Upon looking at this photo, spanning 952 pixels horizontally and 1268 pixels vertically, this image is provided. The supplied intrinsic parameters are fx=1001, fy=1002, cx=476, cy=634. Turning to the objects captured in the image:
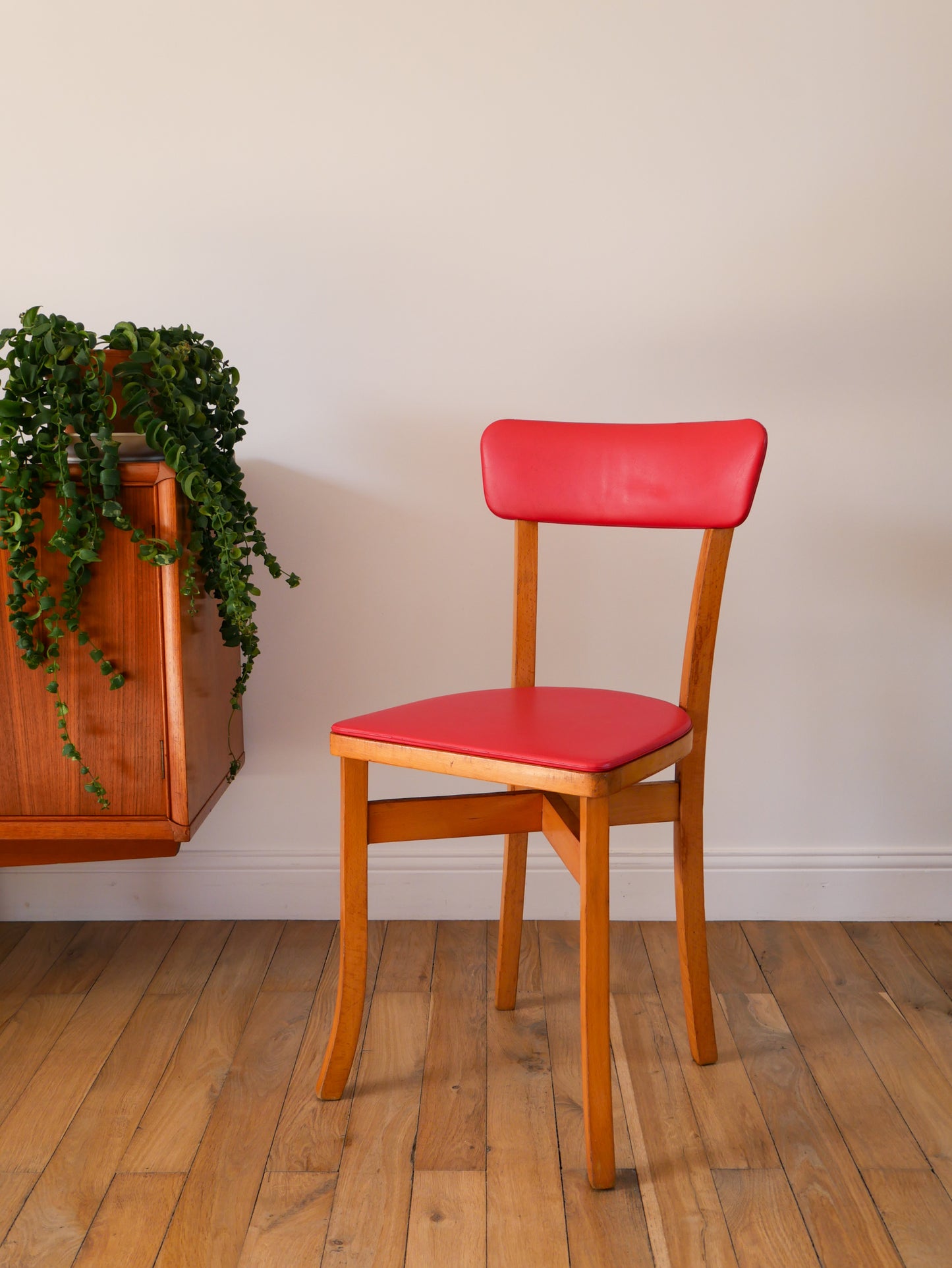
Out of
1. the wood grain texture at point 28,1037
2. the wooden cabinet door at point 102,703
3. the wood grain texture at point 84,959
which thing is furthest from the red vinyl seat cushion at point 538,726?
the wood grain texture at point 84,959

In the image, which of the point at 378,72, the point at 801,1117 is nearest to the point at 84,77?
the point at 378,72

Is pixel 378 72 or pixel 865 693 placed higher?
pixel 378 72

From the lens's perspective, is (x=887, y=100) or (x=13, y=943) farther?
(x=13, y=943)

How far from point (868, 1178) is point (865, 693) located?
0.96 m

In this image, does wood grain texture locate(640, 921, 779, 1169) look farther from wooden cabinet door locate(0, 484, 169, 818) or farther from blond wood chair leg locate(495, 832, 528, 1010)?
wooden cabinet door locate(0, 484, 169, 818)

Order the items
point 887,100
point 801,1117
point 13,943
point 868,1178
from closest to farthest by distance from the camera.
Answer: point 868,1178, point 801,1117, point 887,100, point 13,943

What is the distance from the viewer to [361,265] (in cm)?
188

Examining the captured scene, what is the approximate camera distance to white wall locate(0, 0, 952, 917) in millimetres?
1810

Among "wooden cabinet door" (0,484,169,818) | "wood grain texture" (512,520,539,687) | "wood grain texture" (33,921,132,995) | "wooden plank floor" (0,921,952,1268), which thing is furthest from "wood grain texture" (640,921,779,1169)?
"wood grain texture" (33,921,132,995)

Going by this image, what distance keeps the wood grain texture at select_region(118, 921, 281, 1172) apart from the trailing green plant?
0.40 metres

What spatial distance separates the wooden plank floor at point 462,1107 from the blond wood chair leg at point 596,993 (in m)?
0.06

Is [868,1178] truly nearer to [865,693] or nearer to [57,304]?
[865,693]

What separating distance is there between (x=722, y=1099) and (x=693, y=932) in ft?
0.75

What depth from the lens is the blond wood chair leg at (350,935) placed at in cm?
136
